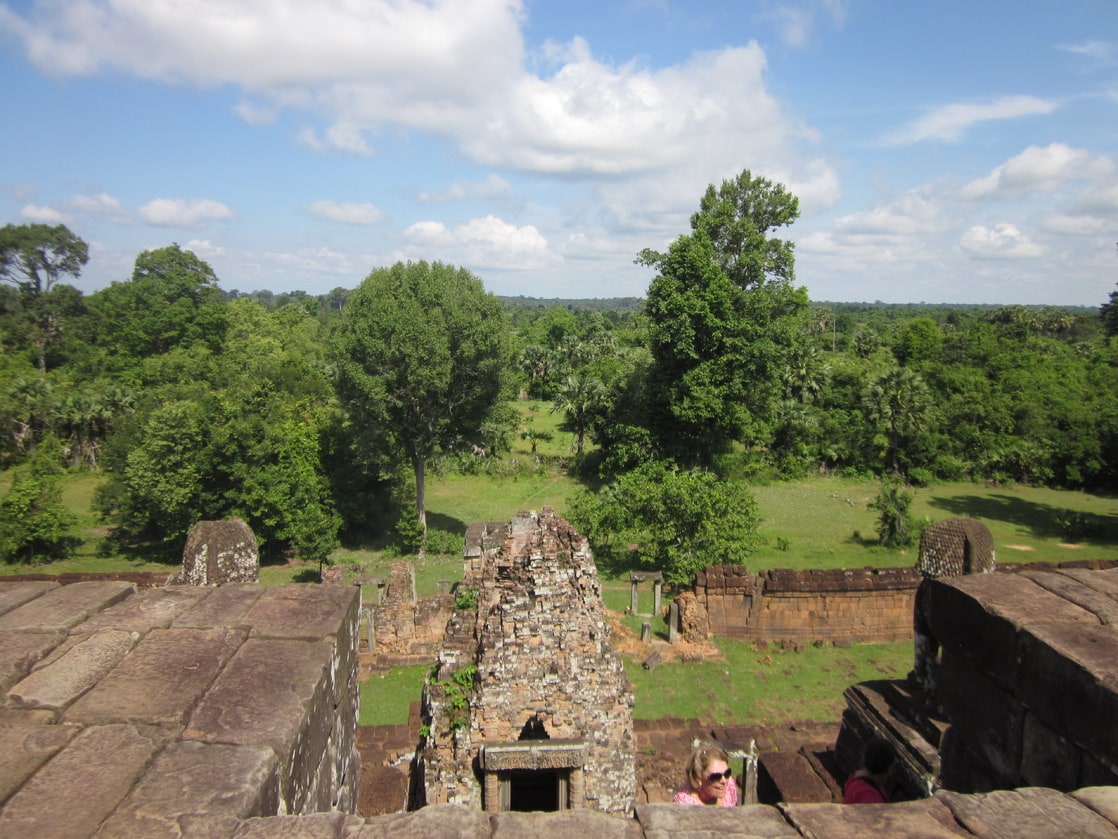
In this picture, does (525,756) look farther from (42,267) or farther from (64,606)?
(42,267)

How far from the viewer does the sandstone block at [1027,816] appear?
197 cm

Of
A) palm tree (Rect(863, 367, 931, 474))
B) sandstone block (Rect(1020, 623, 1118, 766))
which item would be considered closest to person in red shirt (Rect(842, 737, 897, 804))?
sandstone block (Rect(1020, 623, 1118, 766))

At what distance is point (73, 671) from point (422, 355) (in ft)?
51.6

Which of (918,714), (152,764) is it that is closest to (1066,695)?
(918,714)

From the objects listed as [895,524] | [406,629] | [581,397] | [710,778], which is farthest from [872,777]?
[581,397]

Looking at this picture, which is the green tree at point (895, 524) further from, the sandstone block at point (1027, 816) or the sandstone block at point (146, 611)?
the sandstone block at point (146, 611)

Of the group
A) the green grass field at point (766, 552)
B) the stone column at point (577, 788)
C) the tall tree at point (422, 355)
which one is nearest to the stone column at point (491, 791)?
the stone column at point (577, 788)

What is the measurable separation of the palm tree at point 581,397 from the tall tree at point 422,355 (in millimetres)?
10833

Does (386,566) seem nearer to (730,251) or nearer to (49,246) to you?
(730,251)

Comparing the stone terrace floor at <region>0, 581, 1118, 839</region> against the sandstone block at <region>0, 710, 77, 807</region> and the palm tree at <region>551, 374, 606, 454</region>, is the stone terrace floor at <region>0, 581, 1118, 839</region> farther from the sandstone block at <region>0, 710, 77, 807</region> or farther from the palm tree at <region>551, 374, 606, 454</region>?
the palm tree at <region>551, 374, 606, 454</region>

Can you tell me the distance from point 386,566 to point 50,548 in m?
10.3

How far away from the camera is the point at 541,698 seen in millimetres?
6016

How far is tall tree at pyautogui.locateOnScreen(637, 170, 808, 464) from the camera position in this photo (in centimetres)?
2139

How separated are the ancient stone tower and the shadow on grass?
2160cm
